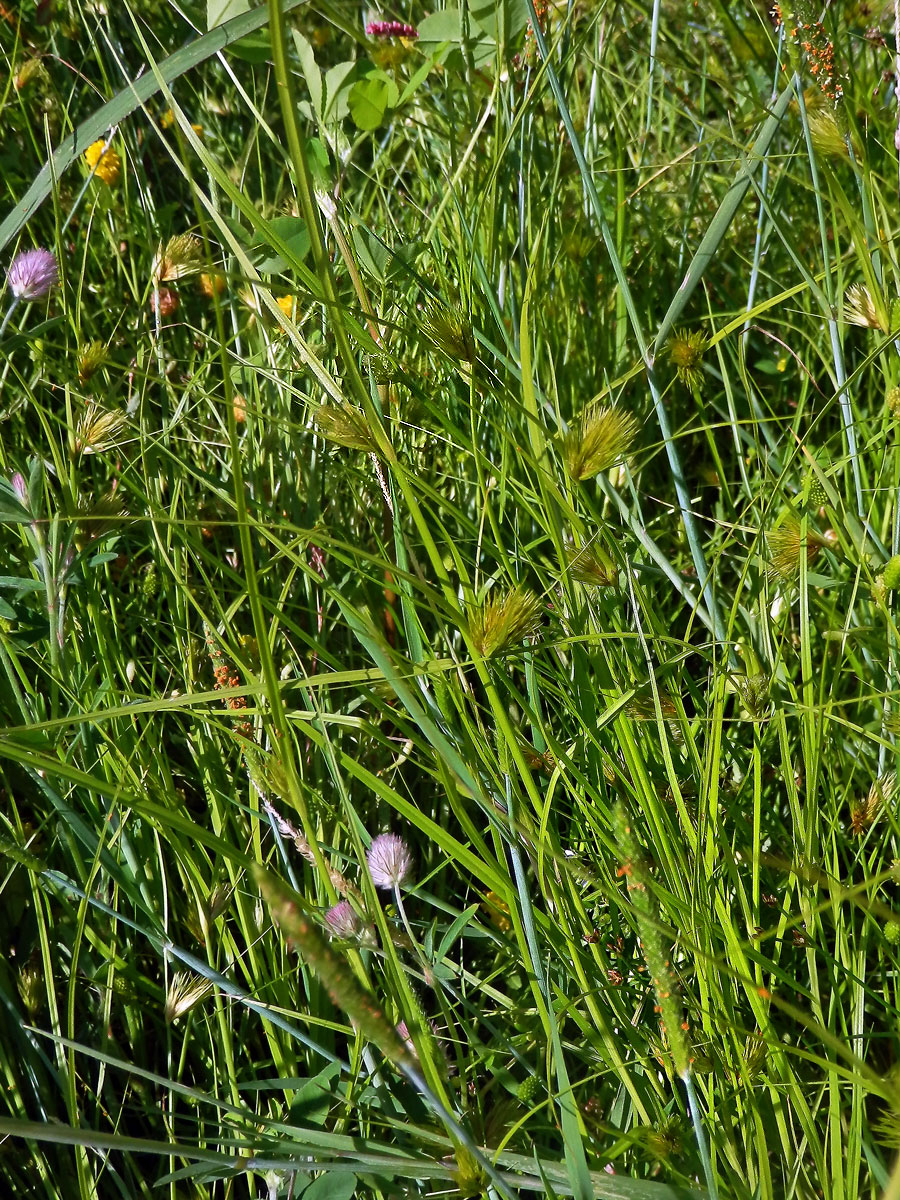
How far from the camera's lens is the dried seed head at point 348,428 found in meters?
0.64

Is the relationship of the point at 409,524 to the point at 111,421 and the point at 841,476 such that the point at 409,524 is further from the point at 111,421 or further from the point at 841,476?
the point at 841,476

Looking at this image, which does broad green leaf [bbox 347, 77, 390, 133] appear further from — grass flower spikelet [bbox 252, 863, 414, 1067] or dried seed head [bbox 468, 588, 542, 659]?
grass flower spikelet [bbox 252, 863, 414, 1067]

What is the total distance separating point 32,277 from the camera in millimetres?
891

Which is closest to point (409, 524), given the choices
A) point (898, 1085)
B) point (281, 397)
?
point (281, 397)

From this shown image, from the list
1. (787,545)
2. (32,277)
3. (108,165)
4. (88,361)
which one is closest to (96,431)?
(88,361)

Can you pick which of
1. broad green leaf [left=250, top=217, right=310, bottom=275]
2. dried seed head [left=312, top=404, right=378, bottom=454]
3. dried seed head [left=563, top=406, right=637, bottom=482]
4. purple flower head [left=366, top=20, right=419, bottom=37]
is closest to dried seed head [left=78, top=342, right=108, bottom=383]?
broad green leaf [left=250, top=217, right=310, bottom=275]

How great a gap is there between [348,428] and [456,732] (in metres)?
0.29

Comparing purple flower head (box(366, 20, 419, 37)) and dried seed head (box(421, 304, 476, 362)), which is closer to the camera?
dried seed head (box(421, 304, 476, 362))

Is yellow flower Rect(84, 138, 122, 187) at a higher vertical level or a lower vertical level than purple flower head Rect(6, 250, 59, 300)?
higher

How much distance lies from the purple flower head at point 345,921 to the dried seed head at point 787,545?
0.39 m

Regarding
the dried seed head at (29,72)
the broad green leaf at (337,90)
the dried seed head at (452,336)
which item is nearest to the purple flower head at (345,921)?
the dried seed head at (452,336)

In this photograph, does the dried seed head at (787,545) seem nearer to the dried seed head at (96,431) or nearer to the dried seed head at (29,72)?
the dried seed head at (96,431)

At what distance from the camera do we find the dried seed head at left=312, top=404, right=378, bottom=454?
0.64m

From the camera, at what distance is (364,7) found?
1.83 meters
